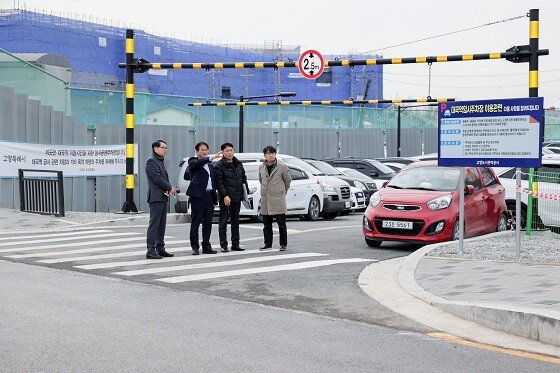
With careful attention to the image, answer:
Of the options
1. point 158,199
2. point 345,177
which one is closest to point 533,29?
point 158,199

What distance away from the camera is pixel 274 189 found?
54.2ft

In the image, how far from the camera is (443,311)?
32.6 ft

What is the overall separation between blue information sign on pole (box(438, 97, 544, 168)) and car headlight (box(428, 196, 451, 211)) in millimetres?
1834

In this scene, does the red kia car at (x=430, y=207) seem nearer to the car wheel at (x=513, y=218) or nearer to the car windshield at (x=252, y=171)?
the car wheel at (x=513, y=218)

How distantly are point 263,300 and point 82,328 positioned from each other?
2.62 meters

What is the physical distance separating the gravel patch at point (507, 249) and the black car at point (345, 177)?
12667 millimetres

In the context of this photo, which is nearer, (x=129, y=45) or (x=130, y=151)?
(x=129, y=45)

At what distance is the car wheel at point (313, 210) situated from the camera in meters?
24.5

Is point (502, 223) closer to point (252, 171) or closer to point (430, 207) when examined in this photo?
point (430, 207)

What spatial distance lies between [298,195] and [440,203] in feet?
25.4

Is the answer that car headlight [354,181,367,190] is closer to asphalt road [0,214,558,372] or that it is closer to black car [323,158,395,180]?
black car [323,158,395,180]

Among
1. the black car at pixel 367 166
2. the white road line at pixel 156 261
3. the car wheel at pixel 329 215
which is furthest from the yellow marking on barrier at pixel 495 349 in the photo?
the black car at pixel 367 166

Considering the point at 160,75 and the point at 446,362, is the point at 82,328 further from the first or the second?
the point at 160,75

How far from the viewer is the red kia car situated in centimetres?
1653
